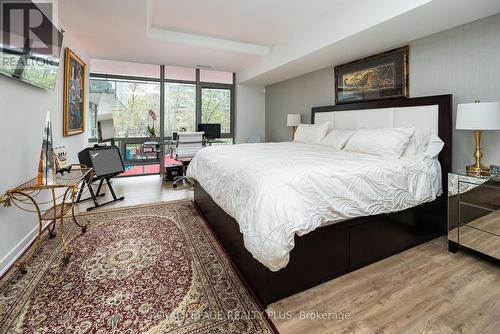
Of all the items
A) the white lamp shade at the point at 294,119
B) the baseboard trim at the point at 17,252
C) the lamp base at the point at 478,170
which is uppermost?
the white lamp shade at the point at 294,119

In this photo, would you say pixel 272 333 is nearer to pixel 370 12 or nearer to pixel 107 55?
pixel 370 12

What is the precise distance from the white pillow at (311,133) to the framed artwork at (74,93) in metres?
3.44

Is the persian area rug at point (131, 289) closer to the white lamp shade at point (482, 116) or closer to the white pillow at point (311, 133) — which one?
the white pillow at point (311, 133)

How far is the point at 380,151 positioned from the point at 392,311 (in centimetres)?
159

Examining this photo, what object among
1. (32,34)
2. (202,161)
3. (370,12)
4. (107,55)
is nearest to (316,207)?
(202,161)

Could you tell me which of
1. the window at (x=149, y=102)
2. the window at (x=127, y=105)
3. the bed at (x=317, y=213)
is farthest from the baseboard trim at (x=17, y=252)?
the window at (x=127, y=105)

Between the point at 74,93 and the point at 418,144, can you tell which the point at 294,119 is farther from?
the point at 74,93

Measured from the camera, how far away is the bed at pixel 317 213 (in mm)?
1494

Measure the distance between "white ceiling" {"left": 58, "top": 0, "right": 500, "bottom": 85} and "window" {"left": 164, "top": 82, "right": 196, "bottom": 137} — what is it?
929 millimetres

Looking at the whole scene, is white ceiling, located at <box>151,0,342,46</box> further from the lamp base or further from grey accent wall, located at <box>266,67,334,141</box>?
the lamp base

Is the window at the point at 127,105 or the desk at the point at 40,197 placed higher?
the window at the point at 127,105

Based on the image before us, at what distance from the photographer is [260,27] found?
371 centimetres

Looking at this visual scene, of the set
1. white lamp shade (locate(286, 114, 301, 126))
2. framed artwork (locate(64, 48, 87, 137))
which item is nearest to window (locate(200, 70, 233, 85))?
white lamp shade (locate(286, 114, 301, 126))

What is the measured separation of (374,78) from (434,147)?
139 cm
